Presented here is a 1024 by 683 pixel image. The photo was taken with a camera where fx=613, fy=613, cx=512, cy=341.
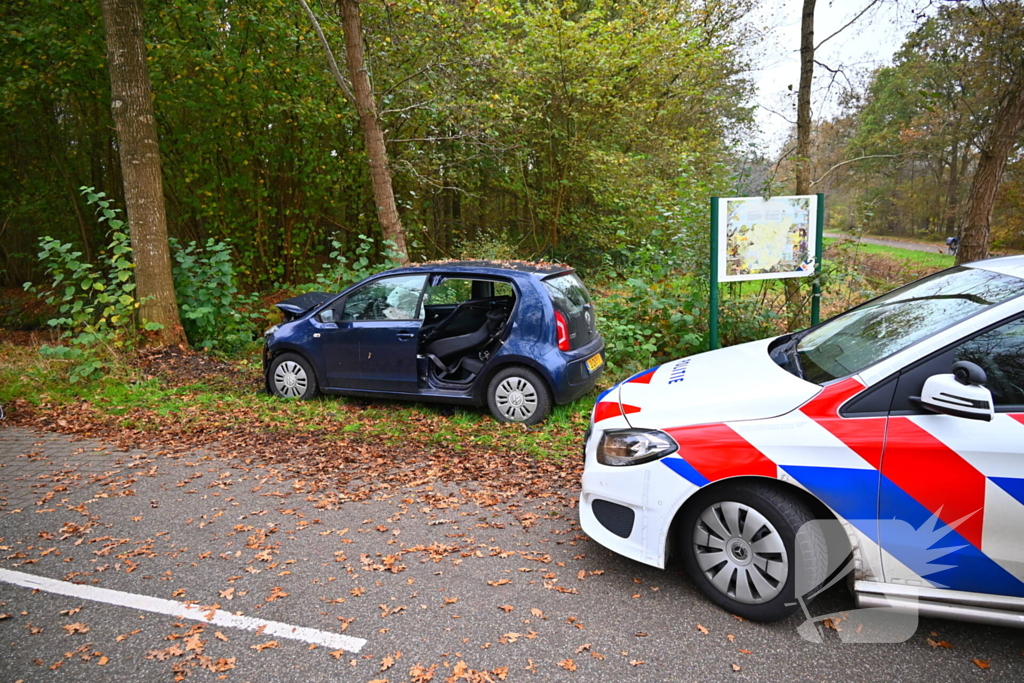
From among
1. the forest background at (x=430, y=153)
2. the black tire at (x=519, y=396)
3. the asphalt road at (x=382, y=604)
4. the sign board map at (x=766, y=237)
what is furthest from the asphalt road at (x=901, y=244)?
the asphalt road at (x=382, y=604)

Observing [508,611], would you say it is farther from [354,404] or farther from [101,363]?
[101,363]

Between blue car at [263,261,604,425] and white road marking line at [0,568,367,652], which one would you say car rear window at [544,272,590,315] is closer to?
blue car at [263,261,604,425]

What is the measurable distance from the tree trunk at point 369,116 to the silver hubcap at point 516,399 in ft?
13.1

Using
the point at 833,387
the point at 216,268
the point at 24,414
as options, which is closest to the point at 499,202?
the point at 216,268

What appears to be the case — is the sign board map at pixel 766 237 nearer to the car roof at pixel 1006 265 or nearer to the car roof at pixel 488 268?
the car roof at pixel 488 268

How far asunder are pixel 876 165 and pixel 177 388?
19086 millimetres

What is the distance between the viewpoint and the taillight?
18.7ft

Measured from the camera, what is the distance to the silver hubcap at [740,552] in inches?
109

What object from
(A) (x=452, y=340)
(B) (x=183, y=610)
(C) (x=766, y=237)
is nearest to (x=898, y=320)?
(C) (x=766, y=237)

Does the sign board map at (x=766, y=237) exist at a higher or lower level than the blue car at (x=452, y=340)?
higher

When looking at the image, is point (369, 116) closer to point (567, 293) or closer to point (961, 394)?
point (567, 293)

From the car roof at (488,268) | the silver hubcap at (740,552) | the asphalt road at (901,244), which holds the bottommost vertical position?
the silver hubcap at (740,552)

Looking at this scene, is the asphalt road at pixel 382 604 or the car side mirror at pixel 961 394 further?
the asphalt road at pixel 382 604

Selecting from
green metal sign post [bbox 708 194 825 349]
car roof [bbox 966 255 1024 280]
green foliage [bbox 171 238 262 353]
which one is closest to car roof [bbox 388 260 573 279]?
green metal sign post [bbox 708 194 825 349]
